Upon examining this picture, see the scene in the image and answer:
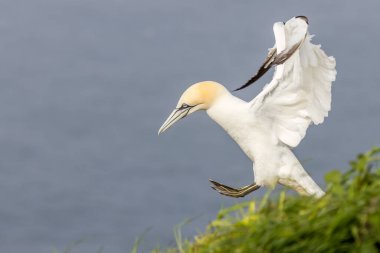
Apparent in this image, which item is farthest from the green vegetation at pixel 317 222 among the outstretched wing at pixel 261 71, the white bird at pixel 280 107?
the white bird at pixel 280 107

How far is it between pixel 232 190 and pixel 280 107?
140cm

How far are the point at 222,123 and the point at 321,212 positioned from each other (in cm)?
740

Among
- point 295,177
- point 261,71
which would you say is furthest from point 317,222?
point 295,177

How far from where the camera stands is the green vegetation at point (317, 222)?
4316mm

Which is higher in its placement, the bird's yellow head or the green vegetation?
the bird's yellow head

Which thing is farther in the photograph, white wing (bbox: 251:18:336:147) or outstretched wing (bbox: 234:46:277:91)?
white wing (bbox: 251:18:336:147)

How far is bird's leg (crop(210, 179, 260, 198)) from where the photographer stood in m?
12.1

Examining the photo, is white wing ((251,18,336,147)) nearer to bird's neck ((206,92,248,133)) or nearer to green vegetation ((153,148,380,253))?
bird's neck ((206,92,248,133))

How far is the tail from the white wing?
0.95ft

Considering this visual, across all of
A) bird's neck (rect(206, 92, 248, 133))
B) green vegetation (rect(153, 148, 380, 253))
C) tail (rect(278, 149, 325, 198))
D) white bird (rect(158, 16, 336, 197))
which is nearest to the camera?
green vegetation (rect(153, 148, 380, 253))

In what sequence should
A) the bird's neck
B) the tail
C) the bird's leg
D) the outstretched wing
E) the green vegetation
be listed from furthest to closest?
the bird's leg → the bird's neck → the tail → the outstretched wing → the green vegetation

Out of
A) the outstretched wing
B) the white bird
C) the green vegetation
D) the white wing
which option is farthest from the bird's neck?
the green vegetation

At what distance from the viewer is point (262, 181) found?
11.7 metres

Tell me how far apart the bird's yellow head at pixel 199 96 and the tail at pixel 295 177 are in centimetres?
131
